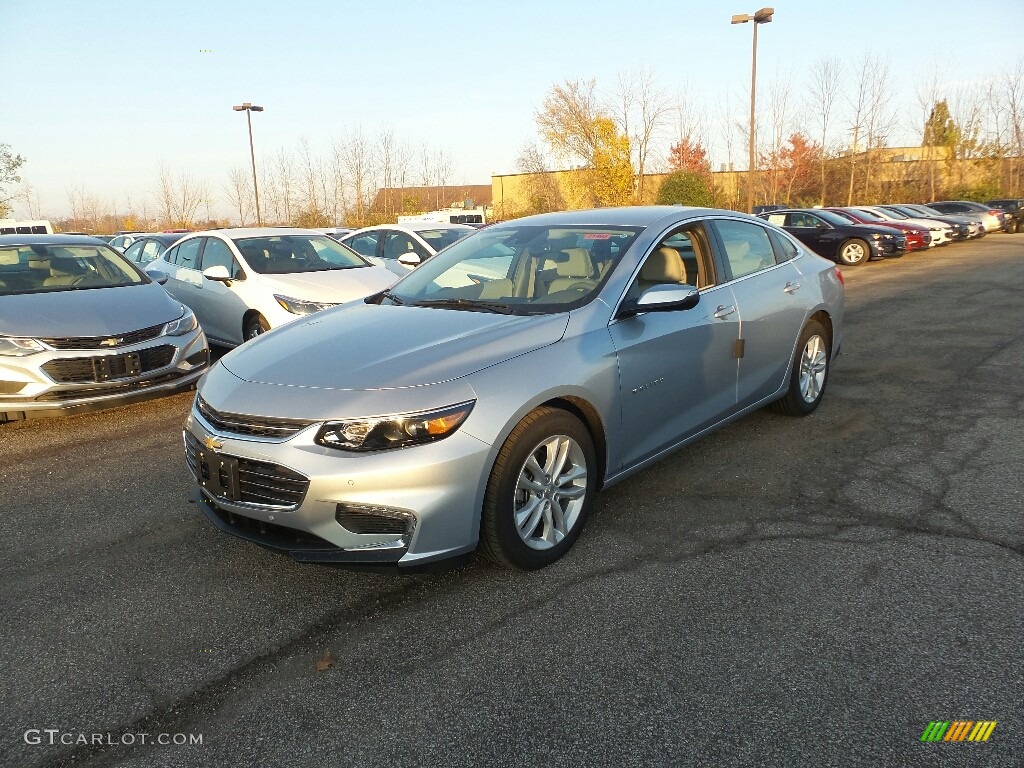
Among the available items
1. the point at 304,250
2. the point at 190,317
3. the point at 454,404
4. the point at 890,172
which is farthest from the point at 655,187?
the point at 454,404

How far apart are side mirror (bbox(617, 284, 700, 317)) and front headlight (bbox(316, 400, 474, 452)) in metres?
1.28

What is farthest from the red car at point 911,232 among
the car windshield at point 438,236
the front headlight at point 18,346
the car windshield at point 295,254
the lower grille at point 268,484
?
the lower grille at point 268,484

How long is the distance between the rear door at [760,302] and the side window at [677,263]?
0.65 ft

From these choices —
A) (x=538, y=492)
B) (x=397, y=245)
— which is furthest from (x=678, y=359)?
A: (x=397, y=245)

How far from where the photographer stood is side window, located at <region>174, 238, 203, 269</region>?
31.5 ft

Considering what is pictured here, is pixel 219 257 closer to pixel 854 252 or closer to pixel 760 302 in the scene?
pixel 760 302

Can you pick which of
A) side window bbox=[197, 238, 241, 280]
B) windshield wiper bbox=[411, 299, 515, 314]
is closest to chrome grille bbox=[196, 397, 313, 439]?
windshield wiper bbox=[411, 299, 515, 314]

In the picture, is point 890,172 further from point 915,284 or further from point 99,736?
point 99,736

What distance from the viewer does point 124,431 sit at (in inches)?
236

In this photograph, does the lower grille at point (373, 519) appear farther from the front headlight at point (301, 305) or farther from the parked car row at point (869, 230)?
the parked car row at point (869, 230)

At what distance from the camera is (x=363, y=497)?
293 centimetres

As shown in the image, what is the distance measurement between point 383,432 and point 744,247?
3.08m

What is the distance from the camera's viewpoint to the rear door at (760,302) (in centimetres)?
475

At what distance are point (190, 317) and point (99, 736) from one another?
4.94m
